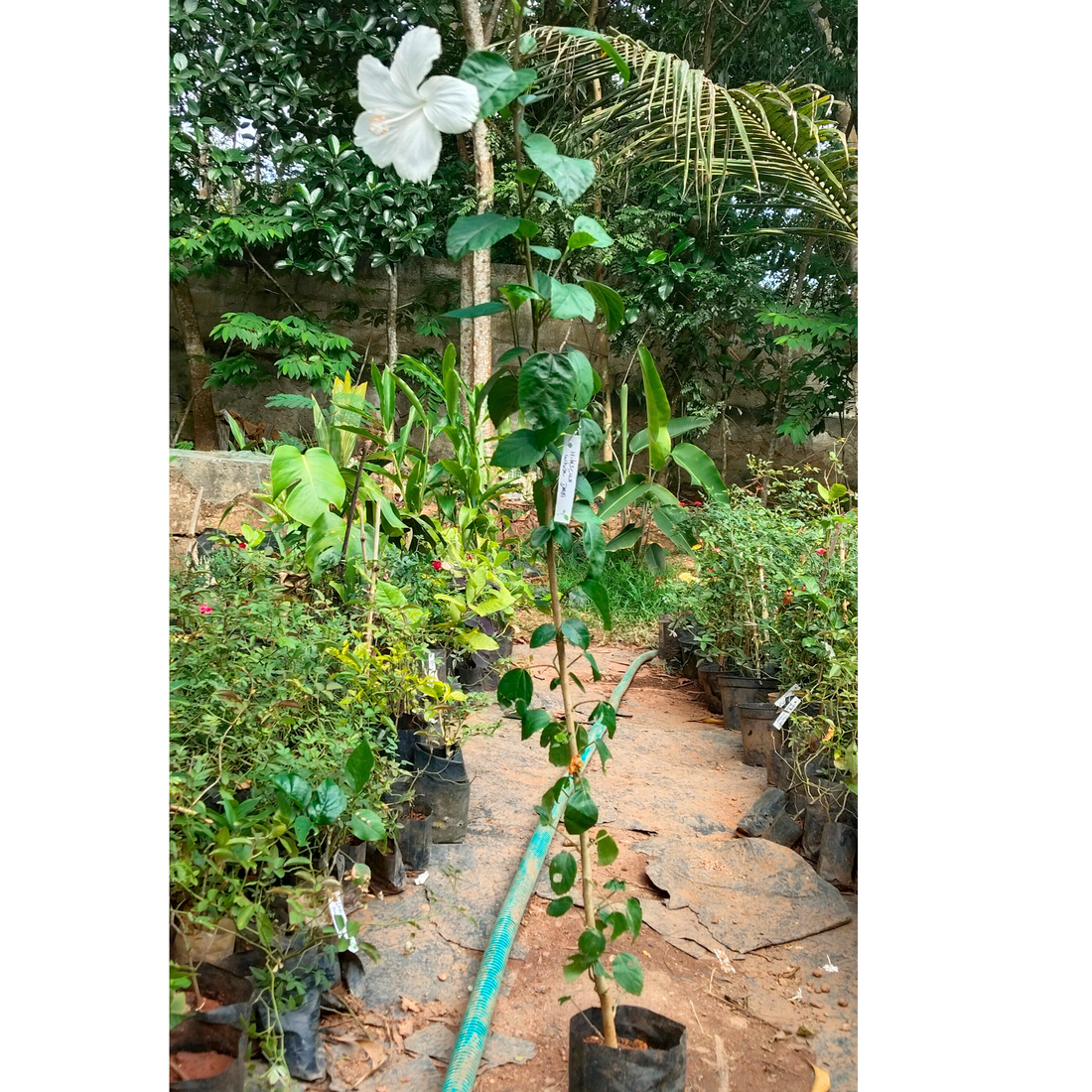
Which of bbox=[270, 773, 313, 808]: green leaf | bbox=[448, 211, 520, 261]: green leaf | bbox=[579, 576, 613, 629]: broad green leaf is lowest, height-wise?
bbox=[270, 773, 313, 808]: green leaf

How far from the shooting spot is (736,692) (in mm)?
2852

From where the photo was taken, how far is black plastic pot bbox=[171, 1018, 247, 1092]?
0.99 meters

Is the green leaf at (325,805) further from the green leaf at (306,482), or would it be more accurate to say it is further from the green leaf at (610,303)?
the green leaf at (306,482)

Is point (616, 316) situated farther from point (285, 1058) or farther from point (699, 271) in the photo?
point (699, 271)

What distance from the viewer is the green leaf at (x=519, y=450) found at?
Result: 0.97 metres

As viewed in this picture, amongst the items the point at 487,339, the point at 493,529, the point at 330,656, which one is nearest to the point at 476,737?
the point at 493,529

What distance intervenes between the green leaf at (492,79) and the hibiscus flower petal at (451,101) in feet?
0.05

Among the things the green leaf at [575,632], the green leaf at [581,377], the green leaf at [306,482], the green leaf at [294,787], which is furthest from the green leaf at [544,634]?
the green leaf at [306,482]

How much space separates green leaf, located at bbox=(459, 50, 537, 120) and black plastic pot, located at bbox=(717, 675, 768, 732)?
2.26 m

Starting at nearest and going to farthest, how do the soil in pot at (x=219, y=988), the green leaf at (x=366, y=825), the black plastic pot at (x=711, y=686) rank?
the soil in pot at (x=219, y=988) → the green leaf at (x=366, y=825) → the black plastic pot at (x=711, y=686)

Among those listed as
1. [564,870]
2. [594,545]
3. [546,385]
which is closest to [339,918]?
[564,870]

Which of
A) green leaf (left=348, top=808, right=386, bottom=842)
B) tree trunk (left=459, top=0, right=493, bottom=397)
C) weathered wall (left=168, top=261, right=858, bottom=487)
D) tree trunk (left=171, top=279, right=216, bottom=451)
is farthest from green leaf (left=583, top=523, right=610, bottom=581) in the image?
tree trunk (left=171, top=279, right=216, bottom=451)

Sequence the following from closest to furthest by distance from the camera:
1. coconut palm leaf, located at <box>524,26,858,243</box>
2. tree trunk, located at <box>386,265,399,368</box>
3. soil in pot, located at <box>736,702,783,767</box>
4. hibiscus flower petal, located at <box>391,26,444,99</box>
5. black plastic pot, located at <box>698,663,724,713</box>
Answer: hibiscus flower petal, located at <box>391,26,444,99</box>, soil in pot, located at <box>736,702,783,767</box>, coconut palm leaf, located at <box>524,26,858,243</box>, black plastic pot, located at <box>698,663,724,713</box>, tree trunk, located at <box>386,265,399,368</box>

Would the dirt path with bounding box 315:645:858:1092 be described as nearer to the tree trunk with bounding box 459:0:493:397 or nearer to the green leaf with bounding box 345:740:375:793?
the green leaf with bounding box 345:740:375:793
